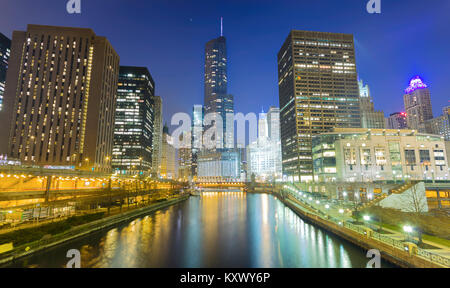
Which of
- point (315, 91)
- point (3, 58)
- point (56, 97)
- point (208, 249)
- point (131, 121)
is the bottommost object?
point (208, 249)

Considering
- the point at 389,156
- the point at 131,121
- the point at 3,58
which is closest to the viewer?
the point at 389,156

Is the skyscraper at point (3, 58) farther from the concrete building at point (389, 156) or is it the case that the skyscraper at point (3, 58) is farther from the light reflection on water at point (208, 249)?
the concrete building at point (389, 156)

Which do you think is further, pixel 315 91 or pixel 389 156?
pixel 315 91

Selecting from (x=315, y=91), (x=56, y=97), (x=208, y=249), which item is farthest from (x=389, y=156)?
(x=56, y=97)

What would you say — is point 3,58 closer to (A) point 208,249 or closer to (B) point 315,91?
(A) point 208,249

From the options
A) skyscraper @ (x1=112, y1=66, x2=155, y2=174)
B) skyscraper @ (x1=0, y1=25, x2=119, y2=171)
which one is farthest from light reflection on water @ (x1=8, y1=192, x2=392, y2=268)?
skyscraper @ (x1=112, y1=66, x2=155, y2=174)

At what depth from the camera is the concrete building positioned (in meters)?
89.9

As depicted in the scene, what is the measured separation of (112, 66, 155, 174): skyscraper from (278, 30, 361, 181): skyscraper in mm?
116817

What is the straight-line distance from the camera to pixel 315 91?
6678 inches

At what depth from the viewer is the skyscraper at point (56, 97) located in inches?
3799

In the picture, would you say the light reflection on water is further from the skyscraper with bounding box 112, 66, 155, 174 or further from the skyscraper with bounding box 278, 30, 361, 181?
the skyscraper with bounding box 112, 66, 155, 174

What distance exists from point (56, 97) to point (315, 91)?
159m

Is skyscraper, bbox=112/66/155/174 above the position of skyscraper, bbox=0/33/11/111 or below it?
below
